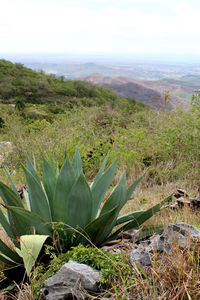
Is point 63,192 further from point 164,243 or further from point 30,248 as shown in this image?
point 164,243

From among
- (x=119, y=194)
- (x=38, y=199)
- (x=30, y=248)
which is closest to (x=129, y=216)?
(x=119, y=194)

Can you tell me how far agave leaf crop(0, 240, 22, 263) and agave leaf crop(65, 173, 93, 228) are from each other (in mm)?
532

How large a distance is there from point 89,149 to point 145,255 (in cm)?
329

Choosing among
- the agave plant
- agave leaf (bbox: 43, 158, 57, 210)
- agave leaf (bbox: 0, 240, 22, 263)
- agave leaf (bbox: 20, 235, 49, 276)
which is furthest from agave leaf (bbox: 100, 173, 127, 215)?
agave leaf (bbox: 0, 240, 22, 263)

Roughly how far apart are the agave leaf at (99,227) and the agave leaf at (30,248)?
1.18ft

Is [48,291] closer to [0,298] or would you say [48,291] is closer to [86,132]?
[0,298]

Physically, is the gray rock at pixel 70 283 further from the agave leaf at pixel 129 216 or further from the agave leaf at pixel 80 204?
the agave leaf at pixel 129 216

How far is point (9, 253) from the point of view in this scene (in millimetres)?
2301

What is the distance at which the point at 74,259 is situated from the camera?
1.91 metres

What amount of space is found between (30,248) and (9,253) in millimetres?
484

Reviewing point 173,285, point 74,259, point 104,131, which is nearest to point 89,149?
point 104,131

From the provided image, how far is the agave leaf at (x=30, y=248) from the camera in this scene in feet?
6.08

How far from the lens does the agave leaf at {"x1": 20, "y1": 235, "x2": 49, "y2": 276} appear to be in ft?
6.08

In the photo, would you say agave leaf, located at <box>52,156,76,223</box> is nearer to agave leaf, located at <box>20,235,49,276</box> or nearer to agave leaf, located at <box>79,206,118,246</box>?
agave leaf, located at <box>79,206,118,246</box>
